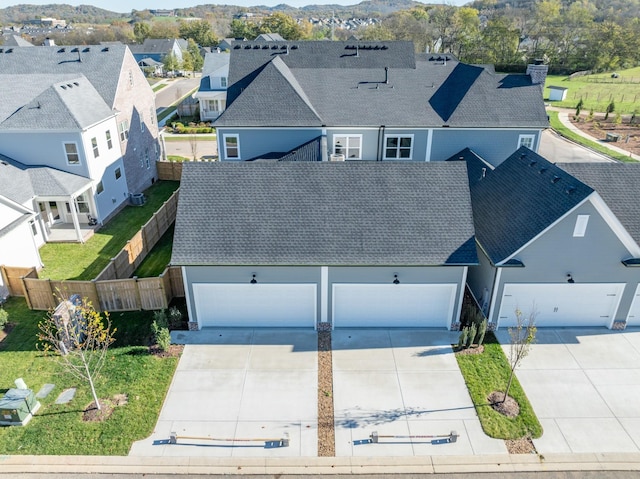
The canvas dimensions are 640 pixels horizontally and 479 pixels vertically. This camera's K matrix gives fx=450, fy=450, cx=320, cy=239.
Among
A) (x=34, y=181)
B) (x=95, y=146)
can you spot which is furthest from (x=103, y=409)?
(x=95, y=146)

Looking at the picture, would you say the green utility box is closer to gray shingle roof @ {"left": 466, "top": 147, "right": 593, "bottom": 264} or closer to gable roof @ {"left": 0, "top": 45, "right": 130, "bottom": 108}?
gray shingle roof @ {"left": 466, "top": 147, "right": 593, "bottom": 264}

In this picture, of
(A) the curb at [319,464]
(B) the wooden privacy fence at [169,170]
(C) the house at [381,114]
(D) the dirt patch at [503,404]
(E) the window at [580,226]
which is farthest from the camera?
(B) the wooden privacy fence at [169,170]

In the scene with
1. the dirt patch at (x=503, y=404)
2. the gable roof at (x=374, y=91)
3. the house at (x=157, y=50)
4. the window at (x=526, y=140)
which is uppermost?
the gable roof at (x=374, y=91)

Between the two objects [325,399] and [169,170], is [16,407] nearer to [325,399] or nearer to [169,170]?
[325,399]

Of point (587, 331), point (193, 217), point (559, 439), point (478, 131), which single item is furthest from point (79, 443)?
point (478, 131)

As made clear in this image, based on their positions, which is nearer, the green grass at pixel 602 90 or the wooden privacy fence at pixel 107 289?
the wooden privacy fence at pixel 107 289

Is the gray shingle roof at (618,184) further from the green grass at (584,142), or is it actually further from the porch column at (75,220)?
the porch column at (75,220)

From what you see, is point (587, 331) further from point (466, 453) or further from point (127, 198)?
point (127, 198)

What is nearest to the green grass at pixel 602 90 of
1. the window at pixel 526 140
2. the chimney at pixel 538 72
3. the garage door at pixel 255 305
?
the chimney at pixel 538 72
